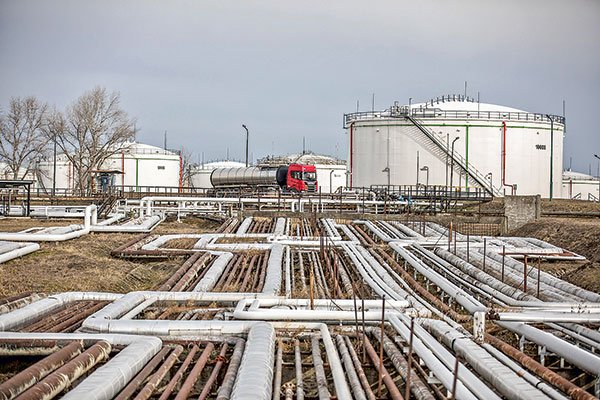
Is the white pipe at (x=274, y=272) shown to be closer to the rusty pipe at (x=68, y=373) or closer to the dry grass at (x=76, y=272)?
→ the dry grass at (x=76, y=272)

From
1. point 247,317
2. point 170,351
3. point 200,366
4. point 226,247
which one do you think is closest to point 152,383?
point 200,366

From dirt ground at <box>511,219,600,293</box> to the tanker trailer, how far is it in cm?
1949

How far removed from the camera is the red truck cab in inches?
1615

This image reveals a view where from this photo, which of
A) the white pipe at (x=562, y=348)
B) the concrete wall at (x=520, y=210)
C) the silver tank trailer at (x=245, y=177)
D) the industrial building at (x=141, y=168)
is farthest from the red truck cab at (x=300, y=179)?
the white pipe at (x=562, y=348)

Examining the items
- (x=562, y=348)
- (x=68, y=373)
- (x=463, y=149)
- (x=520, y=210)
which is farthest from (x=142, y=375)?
(x=463, y=149)

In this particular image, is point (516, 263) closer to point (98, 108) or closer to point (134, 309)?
point (134, 309)

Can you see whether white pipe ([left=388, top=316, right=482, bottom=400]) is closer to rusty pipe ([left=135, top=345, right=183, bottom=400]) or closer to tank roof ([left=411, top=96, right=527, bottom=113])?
rusty pipe ([left=135, top=345, right=183, bottom=400])

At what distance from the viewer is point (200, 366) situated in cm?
647

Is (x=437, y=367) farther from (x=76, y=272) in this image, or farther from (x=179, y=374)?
(x=76, y=272)

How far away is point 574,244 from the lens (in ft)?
59.2

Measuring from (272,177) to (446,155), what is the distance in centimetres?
1232

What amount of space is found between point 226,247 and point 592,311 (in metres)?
8.87

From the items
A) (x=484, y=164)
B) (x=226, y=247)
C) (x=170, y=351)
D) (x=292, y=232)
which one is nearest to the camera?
(x=170, y=351)

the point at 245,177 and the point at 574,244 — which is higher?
the point at 245,177
